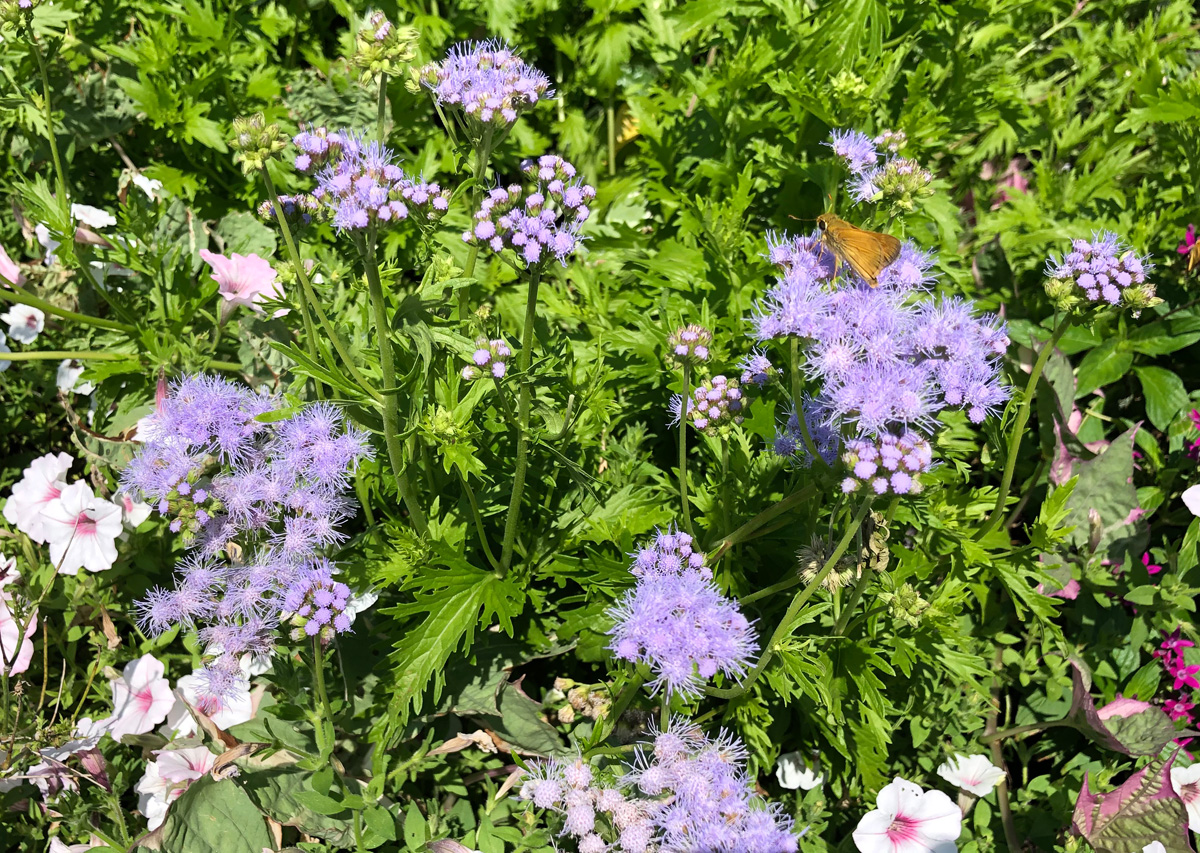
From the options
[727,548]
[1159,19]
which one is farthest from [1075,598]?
[1159,19]

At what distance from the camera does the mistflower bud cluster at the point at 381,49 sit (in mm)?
2980

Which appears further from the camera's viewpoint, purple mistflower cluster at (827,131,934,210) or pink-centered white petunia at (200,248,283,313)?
pink-centered white petunia at (200,248,283,313)

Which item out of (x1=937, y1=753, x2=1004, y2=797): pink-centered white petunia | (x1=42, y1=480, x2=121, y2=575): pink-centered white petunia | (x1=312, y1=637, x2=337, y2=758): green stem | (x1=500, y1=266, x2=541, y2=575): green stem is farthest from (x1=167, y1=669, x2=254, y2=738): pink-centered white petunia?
(x1=937, y1=753, x2=1004, y2=797): pink-centered white petunia

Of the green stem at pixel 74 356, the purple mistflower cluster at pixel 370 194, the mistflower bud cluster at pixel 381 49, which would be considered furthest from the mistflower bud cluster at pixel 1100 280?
the green stem at pixel 74 356

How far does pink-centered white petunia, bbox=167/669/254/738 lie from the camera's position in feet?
11.0

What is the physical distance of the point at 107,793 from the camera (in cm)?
339

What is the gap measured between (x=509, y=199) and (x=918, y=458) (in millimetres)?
1443

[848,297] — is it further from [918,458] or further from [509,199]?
[509,199]

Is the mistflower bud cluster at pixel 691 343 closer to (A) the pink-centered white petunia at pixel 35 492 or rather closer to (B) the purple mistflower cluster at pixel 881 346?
(B) the purple mistflower cluster at pixel 881 346

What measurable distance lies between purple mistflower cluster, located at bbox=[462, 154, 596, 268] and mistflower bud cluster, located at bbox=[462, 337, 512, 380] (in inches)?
10.8

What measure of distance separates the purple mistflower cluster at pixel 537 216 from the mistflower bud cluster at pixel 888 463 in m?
1.05

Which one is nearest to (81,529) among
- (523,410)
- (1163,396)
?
(523,410)

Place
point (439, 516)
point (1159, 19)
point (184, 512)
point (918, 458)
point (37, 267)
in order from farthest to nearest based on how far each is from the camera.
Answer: point (1159, 19)
point (37, 267)
point (439, 516)
point (184, 512)
point (918, 458)

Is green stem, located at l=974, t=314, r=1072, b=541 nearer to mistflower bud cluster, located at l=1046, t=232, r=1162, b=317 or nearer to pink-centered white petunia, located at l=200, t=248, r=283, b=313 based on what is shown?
mistflower bud cluster, located at l=1046, t=232, r=1162, b=317
